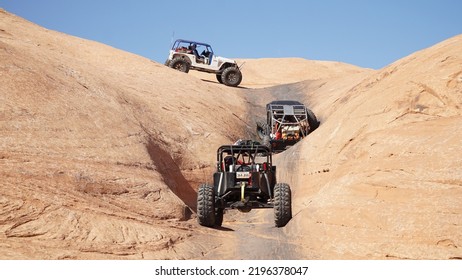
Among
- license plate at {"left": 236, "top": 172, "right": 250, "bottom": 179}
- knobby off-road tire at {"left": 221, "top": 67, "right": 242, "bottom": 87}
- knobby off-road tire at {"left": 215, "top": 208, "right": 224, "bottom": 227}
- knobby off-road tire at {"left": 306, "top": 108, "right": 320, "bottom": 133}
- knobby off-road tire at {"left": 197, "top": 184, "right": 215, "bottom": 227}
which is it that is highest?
knobby off-road tire at {"left": 221, "top": 67, "right": 242, "bottom": 87}

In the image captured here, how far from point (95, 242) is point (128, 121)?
805cm

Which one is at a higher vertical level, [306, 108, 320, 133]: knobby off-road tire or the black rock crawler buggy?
[306, 108, 320, 133]: knobby off-road tire

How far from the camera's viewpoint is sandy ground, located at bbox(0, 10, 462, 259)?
413 inches

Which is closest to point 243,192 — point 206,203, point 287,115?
point 206,203

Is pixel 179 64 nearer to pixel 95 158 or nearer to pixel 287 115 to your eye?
pixel 287 115

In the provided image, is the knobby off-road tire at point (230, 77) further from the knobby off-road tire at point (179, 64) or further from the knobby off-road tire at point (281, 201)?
the knobby off-road tire at point (281, 201)

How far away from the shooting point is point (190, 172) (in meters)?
19.2

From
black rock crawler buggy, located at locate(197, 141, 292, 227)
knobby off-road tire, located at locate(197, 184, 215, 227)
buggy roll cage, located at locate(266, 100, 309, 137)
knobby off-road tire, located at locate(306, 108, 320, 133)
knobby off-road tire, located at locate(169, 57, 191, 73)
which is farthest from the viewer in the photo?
knobby off-road tire, located at locate(169, 57, 191, 73)

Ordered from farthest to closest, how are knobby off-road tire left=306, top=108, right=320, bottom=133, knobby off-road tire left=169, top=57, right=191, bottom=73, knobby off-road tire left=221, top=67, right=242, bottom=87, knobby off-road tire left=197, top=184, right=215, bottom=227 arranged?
knobby off-road tire left=221, top=67, right=242, bottom=87, knobby off-road tire left=169, top=57, right=191, bottom=73, knobby off-road tire left=306, top=108, right=320, bottom=133, knobby off-road tire left=197, top=184, right=215, bottom=227

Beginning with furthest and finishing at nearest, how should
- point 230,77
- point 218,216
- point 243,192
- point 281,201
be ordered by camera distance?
point 230,77, point 218,216, point 243,192, point 281,201

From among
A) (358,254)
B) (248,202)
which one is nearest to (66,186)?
(248,202)

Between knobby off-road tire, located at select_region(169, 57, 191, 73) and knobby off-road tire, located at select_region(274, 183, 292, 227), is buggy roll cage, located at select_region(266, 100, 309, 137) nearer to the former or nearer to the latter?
knobby off-road tire, located at select_region(169, 57, 191, 73)

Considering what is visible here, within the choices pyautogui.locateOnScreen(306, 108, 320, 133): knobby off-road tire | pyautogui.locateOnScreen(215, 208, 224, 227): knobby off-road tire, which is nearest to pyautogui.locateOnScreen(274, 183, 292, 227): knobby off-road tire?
pyautogui.locateOnScreen(215, 208, 224, 227): knobby off-road tire

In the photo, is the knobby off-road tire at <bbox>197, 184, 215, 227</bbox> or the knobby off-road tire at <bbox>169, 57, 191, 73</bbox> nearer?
the knobby off-road tire at <bbox>197, 184, 215, 227</bbox>
